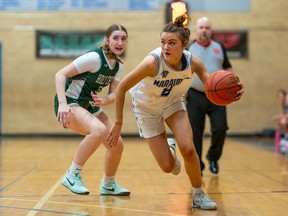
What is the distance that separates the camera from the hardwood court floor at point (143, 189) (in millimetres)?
4195

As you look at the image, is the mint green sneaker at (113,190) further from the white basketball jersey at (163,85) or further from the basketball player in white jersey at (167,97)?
the white basketball jersey at (163,85)

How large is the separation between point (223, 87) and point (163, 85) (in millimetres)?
518

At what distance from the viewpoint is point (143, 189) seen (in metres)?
5.42

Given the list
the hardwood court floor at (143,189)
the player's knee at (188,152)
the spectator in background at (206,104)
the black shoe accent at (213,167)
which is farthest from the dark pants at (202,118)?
the player's knee at (188,152)

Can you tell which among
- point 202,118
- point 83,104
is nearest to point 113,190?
point 83,104

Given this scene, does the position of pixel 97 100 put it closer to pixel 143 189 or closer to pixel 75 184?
pixel 75 184

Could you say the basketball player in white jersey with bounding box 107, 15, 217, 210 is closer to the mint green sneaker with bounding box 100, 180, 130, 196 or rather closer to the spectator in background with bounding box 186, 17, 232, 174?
the mint green sneaker with bounding box 100, 180, 130, 196

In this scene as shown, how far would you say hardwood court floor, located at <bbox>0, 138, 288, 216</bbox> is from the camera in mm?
4195

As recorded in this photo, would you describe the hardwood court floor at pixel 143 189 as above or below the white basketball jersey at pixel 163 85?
below

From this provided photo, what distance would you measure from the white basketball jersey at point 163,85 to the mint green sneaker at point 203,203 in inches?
34.4

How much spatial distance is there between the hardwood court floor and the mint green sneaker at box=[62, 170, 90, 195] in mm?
108

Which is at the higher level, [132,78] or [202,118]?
[132,78]

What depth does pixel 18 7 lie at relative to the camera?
Answer: 13.3 meters

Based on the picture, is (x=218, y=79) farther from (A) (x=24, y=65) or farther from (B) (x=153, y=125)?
(A) (x=24, y=65)
